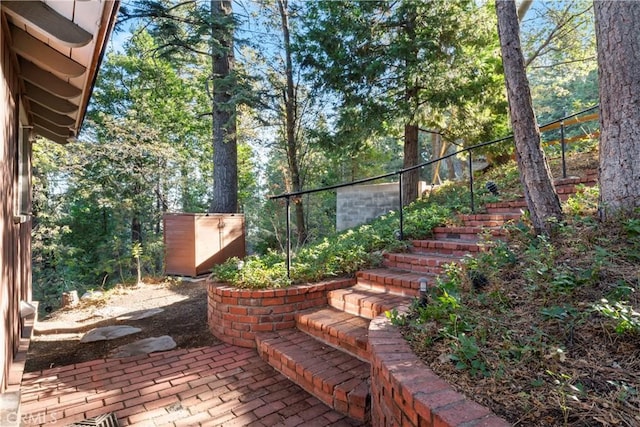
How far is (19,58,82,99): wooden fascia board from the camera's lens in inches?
114

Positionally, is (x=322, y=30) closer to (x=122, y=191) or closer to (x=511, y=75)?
(x=511, y=75)

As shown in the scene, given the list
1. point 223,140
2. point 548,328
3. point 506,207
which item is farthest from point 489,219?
point 223,140

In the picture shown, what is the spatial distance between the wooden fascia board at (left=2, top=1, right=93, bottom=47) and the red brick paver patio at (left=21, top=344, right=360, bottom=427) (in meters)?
2.25

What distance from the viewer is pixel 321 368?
7.61ft

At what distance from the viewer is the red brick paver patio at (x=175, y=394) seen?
6.63ft

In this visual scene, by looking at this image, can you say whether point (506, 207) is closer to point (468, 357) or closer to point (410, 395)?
point (468, 357)

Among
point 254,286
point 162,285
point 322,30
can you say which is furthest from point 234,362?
point 322,30

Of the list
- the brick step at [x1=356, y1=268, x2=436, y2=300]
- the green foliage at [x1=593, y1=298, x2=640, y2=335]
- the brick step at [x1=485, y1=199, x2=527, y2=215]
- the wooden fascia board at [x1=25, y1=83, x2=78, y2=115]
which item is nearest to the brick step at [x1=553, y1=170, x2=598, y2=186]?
the brick step at [x1=485, y1=199, x2=527, y2=215]

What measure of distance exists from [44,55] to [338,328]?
3.00 m

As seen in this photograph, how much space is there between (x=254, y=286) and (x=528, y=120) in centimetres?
270

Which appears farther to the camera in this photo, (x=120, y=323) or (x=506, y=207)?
(x=506, y=207)

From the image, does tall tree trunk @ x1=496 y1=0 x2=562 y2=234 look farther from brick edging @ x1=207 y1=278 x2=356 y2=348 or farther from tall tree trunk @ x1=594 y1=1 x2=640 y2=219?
brick edging @ x1=207 y1=278 x2=356 y2=348

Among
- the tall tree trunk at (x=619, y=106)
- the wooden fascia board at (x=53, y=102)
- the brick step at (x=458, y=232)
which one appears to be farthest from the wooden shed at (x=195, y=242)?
the tall tree trunk at (x=619, y=106)

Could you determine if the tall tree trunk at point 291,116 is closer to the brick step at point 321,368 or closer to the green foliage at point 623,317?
the brick step at point 321,368
